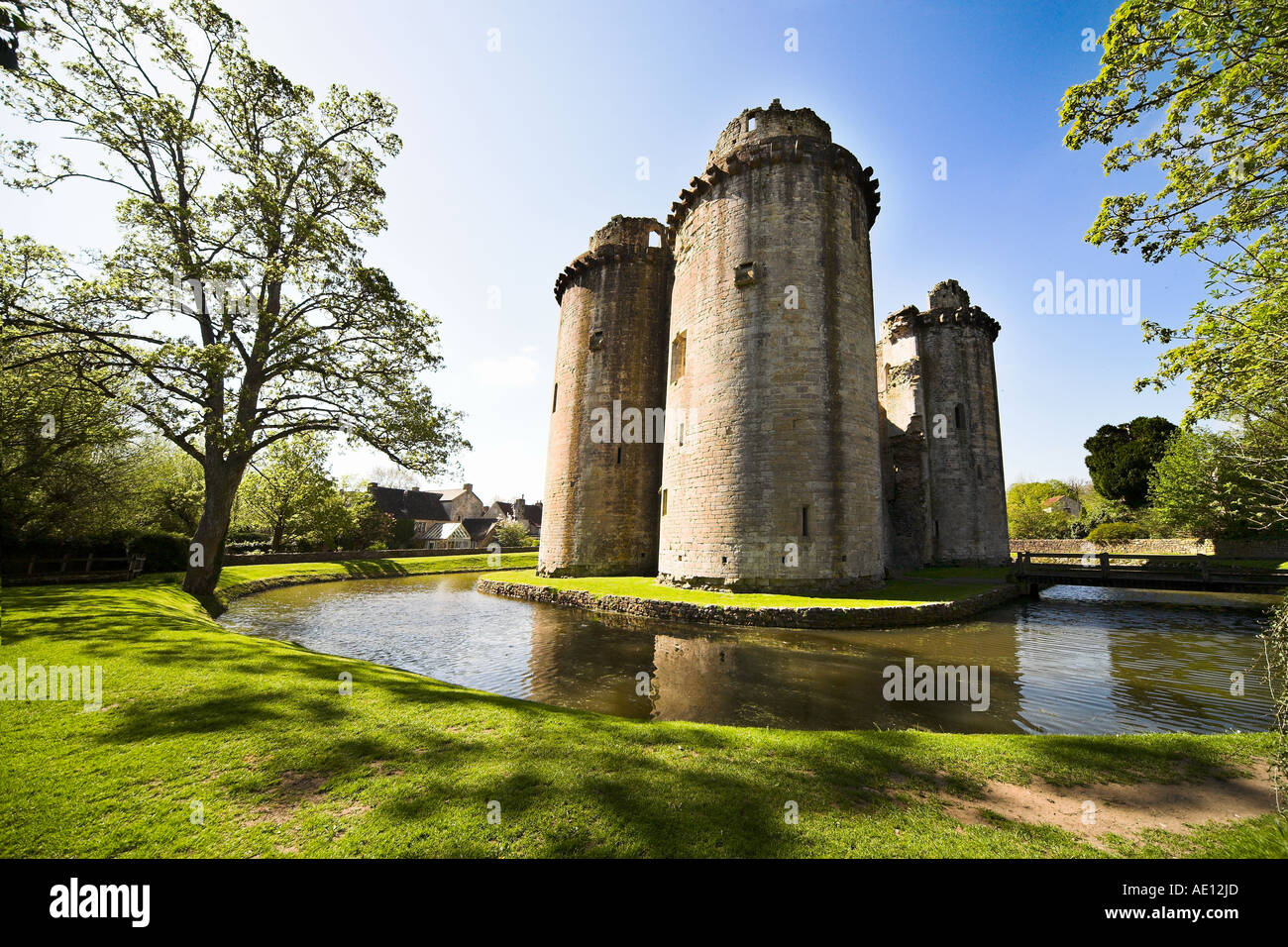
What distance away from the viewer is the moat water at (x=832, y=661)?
7438mm

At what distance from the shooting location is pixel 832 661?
34.3 feet

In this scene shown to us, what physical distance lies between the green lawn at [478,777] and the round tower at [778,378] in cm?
1122

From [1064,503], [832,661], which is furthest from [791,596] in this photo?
[1064,503]

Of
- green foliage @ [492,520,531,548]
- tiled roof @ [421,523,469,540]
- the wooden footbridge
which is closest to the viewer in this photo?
the wooden footbridge

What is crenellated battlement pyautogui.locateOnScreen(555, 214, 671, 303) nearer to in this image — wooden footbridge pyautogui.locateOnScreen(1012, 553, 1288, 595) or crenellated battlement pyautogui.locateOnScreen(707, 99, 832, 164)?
crenellated battlement pyautogui.locateOnScreen(707, 99, 832, 164)

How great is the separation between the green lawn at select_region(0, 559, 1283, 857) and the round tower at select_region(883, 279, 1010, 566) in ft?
88.6

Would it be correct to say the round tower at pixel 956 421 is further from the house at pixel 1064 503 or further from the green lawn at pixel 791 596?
the house at pixel 1064 503

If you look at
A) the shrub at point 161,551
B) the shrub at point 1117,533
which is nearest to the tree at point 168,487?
the shrub at point 161,551

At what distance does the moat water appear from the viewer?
7.44 metres

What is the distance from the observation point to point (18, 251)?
1152cm

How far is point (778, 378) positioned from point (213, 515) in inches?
738

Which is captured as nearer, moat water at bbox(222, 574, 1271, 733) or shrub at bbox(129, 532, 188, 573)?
moat water at bbox(222, 574, 1271, 733)

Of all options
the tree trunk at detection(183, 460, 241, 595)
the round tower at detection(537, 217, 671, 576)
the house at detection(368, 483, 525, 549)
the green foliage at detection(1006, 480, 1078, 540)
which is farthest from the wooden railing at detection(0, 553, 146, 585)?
the green foliage at detection(1006, 480, 1078, 540)
